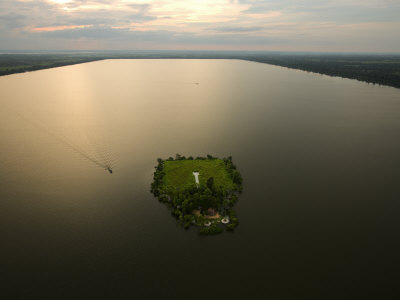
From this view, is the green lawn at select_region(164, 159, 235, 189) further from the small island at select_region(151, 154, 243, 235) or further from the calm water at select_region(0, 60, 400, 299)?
the calm water at select_region(0, 60, 400, 299)

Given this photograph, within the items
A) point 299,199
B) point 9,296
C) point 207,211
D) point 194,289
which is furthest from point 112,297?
point 299,199

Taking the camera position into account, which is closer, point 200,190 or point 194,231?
point 194,231

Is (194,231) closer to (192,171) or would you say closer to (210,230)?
(210,230)

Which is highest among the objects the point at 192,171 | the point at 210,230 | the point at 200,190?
the point at 192,171

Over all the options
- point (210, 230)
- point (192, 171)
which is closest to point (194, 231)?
point (210, 230)

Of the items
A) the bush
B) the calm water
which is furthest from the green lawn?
Answer: the bush

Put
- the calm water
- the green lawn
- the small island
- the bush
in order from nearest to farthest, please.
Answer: the calm water → the bush → the small island → the green lawn

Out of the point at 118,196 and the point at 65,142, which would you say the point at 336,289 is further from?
the point at 65,142
